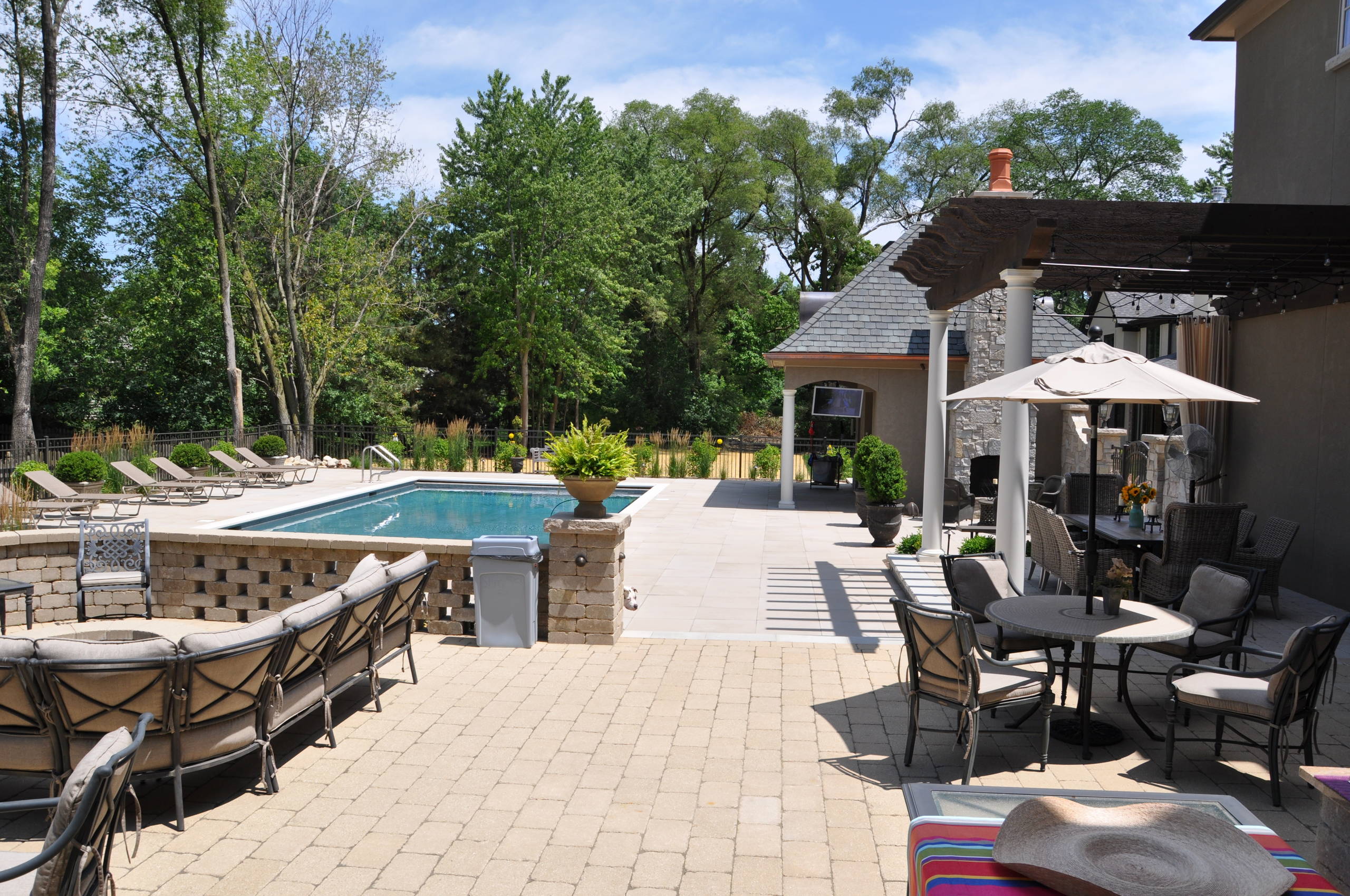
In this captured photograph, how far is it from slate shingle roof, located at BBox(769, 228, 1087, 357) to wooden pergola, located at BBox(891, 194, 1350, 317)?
241 inches

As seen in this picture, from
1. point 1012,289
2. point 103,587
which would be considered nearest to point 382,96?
point 103,587

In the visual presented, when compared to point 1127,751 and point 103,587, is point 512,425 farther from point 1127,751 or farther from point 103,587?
point 1127,751

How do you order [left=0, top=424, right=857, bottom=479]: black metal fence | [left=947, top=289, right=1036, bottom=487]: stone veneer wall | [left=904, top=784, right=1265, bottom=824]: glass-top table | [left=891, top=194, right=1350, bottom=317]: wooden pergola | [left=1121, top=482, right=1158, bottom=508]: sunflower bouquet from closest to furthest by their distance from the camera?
[left=904, top=784, right=1265, bottom=824]: glass-top table < [left=891, top=194, right=1350, bottom=317]: wooden pergola < [left=1121, top=482, right=1158, bottom=508]: sunflower bouquet < [left=947, top=289, right=1036, bottom=487]: stone veneer wall < [left=0, top=424, right=857, bottom=479]: black metal fence

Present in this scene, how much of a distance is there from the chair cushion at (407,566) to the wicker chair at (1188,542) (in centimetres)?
671

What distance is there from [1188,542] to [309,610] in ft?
26.1

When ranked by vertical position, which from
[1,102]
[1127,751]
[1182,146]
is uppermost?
[1182,146]

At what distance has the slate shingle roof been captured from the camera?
681 inches

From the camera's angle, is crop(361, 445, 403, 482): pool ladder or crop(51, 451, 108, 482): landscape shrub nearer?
crop(51, 451, 108, 482): landscape shrub

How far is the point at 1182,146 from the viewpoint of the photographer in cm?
3959

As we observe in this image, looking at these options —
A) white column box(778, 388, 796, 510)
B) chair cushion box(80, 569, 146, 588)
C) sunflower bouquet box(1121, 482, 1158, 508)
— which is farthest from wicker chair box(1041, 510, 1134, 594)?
chair cushion box(80, 569, 146, 588)

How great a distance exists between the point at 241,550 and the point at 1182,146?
141 ft

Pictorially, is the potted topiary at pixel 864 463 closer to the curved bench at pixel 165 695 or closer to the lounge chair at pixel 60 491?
the curved bench at pixel 165 695

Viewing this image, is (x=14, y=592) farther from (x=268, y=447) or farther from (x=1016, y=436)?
(x=268, y=447)

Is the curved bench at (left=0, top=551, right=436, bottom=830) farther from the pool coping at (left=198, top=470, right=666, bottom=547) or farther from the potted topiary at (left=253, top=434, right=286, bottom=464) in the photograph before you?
the potted topiary at (left=253, top=434, right=286, bottom=464)
